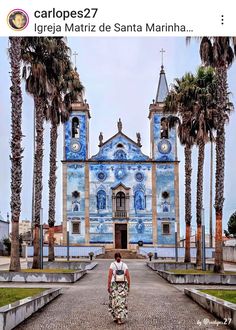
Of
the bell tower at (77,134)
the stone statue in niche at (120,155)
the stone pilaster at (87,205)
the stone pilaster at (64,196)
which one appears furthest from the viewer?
the stone statue in niche at (120,155)

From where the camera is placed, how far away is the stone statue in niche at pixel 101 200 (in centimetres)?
5575

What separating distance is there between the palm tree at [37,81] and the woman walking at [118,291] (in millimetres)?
13673

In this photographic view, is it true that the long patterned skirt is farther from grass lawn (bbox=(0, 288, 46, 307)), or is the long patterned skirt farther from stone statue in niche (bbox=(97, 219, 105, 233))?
stone statue in niche (bbox=(97, 219, 105, 233))

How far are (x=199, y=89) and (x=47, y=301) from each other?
658 inches

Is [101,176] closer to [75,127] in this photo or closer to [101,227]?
[101,227]

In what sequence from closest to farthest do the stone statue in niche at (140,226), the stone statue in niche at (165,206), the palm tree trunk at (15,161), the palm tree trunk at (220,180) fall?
the palm tree trunk at (15,161), the palm tree trunk at (220,180), the stone statue in niche at (140,226), the stone statue in niche at (165,206)

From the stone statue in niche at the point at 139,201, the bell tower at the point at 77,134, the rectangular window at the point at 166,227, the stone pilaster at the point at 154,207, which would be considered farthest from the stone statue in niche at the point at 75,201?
the rectangular window at the point at 166,227

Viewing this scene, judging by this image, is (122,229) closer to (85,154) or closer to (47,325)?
(85,154)

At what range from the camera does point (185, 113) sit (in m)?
29.7

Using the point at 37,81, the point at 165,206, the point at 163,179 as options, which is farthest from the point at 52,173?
the point at 163,179

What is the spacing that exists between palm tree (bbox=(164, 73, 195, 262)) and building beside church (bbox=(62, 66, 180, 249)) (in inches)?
889

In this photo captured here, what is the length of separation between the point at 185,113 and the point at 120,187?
27.2m

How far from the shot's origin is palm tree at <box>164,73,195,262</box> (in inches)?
1143
